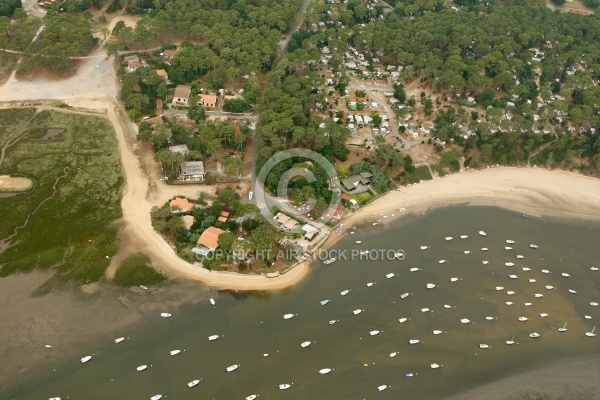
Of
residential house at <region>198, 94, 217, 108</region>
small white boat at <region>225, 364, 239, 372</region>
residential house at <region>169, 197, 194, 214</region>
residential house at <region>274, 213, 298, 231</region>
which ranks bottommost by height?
small white boat at <region>225, 364, 239, 372</region>

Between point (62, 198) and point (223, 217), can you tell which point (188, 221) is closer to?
point (223, 217)

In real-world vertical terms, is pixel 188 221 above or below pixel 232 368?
above

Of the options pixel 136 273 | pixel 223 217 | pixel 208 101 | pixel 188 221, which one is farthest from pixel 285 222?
pixel 208 101

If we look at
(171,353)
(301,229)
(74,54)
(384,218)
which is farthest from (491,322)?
(74,54)

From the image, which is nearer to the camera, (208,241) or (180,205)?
(208,241)

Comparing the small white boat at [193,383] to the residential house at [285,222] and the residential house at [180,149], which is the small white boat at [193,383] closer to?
the residential house at [285,222]

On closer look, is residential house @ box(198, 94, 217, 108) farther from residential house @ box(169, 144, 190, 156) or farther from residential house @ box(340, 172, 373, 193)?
residential house @ box(340, 172, 373, 193)

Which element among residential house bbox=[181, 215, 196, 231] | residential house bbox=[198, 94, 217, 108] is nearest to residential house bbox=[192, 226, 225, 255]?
residential house bbox=[181, 215, 196, 231]
